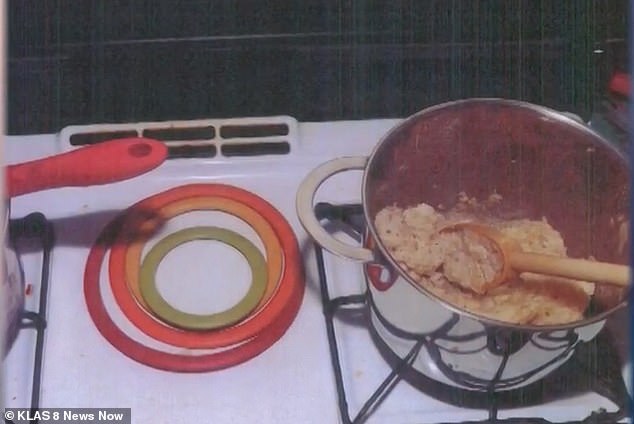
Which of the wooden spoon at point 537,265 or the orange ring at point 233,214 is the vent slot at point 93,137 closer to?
the orange ring at point 233,214

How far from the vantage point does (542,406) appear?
534 millimetres

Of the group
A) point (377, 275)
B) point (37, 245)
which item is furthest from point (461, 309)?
point (37, 245)

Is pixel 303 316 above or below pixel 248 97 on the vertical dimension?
below

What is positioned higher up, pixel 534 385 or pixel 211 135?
pixel 211 135

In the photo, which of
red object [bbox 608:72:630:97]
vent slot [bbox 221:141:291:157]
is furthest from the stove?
red object [bbox 608:72:630:97]

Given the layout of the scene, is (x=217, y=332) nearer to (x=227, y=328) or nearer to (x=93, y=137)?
(x=227, y=328)

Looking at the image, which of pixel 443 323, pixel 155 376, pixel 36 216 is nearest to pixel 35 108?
pixel 36 216

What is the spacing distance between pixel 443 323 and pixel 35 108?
1.05 ft

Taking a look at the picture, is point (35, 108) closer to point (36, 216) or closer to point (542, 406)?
point (36, 216)

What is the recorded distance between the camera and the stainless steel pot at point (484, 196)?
0.49 meters

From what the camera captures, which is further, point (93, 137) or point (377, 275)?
point (93, 137)

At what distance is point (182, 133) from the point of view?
64 centimetres

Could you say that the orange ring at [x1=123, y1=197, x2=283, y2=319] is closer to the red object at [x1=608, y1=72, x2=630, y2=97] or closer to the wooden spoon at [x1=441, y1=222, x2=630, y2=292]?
the wooden spoon at [x1=441, y1=222, x2=630, y2=292]

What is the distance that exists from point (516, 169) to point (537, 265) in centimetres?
9
